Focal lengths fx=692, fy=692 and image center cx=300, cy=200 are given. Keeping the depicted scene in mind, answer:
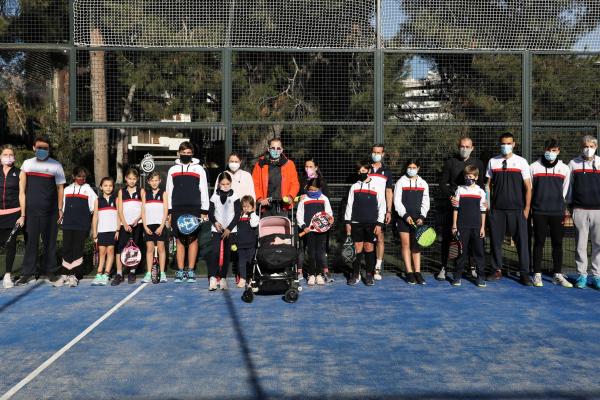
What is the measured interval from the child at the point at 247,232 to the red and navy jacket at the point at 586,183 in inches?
165

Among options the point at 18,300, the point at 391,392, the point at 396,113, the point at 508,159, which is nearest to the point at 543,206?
the point at 508,159

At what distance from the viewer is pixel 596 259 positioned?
8.93m

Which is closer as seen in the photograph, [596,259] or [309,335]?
[309,335]

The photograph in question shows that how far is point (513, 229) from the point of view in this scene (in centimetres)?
917

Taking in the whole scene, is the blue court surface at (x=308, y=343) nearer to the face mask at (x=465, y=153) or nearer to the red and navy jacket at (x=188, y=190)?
the red and navy jacket at (x=188, y=190)

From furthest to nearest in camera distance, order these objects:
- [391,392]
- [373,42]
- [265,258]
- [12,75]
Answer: [12,75] → [373,42] → [265,258] → [391,392]

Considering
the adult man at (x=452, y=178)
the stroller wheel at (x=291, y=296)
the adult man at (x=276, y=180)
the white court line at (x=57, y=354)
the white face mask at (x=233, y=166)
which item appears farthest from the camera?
the adult man at (x=452, y=178)

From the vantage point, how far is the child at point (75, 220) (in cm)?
923

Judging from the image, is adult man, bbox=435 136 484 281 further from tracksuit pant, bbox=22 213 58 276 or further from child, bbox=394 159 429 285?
tracksuit pant, bbox=22 213 58 276

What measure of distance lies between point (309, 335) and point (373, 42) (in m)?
5.22

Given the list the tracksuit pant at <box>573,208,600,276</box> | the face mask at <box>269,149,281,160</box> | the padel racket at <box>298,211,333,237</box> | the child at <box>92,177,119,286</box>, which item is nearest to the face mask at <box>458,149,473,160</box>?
the tracksuit pant at <box>573,208,600,276</box>

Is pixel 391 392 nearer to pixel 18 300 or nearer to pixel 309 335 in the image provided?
pixel 309 335

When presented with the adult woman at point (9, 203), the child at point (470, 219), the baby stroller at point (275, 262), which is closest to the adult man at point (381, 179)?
the child at point (470, 219)

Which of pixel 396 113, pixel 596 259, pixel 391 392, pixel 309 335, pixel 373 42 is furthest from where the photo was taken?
pixel 396 113
